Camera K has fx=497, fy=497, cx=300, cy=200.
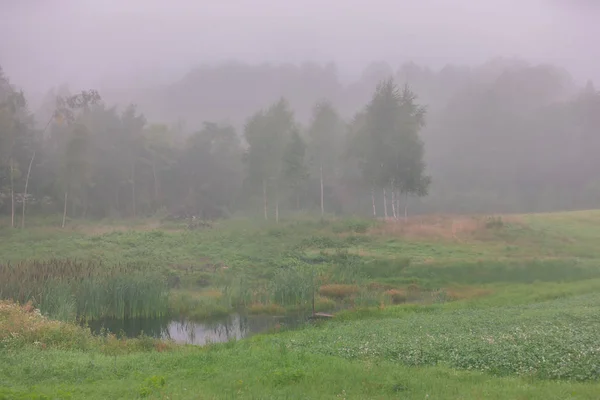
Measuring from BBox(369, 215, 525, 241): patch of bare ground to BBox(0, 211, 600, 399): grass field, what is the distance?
24 cm

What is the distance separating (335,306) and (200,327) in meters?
7.72

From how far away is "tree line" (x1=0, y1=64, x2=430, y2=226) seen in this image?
192 ft

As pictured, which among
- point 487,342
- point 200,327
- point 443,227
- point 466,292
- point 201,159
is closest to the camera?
point 487,342

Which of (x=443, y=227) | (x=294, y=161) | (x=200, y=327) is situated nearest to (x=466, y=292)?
(x=200, y=327)

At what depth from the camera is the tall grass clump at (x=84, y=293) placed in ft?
76.7

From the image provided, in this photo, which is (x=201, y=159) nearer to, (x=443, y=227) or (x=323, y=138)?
(x=323, y=138)

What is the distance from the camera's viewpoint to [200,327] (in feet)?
82.5

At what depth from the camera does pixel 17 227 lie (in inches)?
2297

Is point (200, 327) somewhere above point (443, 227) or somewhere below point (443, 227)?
below

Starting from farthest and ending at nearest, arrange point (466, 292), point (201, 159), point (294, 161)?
point (201, 159)
point (294, 161)
point (466, 292)

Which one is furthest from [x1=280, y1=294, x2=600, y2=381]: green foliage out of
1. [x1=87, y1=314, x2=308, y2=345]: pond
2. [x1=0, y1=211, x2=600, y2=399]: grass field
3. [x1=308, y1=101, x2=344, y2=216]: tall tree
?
[x1=308, y1=101, x2=344, y2=216]: tall tree

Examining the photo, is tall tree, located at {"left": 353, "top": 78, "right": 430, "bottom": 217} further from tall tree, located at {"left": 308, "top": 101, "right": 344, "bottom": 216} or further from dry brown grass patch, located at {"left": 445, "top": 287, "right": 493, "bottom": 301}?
dry brown grass patch, located at {"left": 445, "top": 287, "right": 493, "bottom": 301}

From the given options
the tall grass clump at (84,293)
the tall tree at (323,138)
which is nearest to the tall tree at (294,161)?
the tall tree at (323,138)

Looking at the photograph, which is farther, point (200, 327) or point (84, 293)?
point (200, 327)
